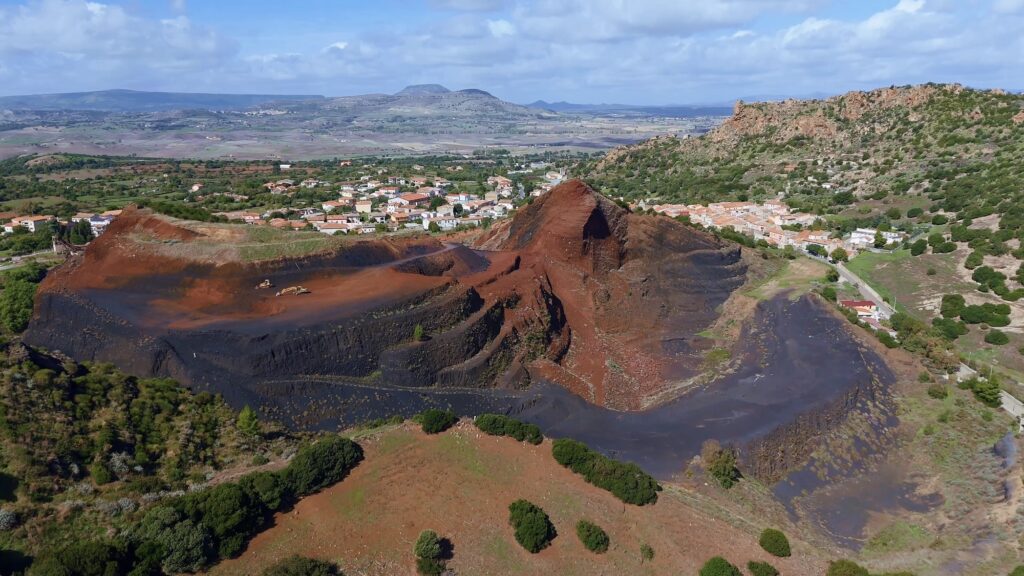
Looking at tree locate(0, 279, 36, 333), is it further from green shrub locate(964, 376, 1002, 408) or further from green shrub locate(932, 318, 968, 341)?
green shrub locate(932, 318, 968, 341)

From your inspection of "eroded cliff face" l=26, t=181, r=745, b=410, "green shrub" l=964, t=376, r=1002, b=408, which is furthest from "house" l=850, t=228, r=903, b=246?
"green shrub" l=964, t=376, r=1002, b=408

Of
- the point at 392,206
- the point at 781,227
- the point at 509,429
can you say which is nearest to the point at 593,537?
the point at 509,429

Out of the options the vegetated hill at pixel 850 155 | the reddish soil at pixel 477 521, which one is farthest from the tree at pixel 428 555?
the vegetated hill at pixel 850 155

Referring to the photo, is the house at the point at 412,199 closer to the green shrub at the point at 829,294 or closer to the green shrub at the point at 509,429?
the green shrub at the point at 829,294

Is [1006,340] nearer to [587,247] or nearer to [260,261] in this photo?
[587,247]

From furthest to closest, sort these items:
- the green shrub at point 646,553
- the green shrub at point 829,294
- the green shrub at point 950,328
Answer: the green shrub at point 829,294 < the green shrub at point 950,328 < the green shrub at point 646,553

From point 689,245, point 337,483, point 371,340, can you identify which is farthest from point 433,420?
point 689,245

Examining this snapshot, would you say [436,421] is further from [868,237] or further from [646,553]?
[868,237]
